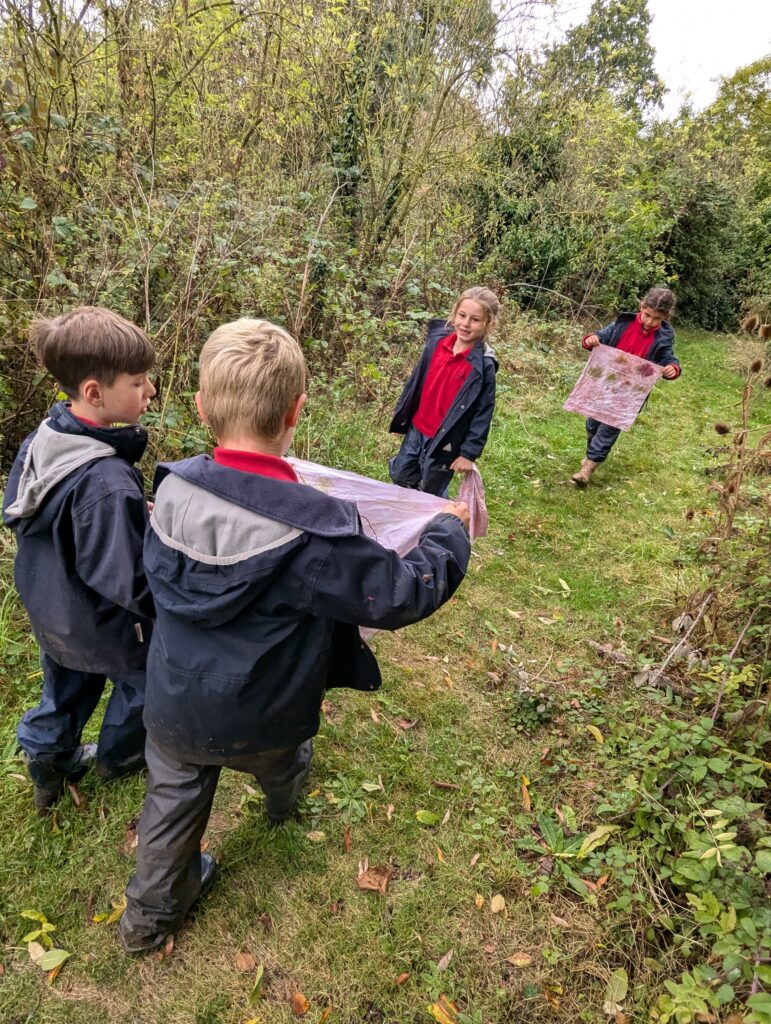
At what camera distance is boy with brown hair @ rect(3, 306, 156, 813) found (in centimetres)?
169

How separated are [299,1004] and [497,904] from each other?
0.82 m

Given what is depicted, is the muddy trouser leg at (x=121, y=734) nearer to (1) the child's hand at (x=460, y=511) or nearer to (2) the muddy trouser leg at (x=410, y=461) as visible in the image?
(1) the child's hand at (x=460, y=511)

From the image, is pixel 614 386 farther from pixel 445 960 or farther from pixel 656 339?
pixel 445 960

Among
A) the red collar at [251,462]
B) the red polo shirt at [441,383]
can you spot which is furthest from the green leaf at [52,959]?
the red polo shirt at [441,383]

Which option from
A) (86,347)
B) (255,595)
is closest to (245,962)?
(255,595)

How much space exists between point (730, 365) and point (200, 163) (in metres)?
11.0

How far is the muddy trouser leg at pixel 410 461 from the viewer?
3.98 meters

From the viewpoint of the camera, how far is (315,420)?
201 inches

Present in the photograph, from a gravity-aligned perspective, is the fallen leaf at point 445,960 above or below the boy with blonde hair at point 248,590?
below

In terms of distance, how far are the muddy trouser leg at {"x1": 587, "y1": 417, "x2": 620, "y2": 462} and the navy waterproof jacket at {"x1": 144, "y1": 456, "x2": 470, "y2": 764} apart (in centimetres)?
457

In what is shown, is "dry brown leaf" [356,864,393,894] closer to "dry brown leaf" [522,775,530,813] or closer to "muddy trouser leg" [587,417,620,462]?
"dry brown leaf" [522,775,530,813]

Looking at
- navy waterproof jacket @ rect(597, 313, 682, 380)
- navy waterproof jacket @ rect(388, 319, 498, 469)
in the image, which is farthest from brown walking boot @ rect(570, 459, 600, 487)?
navy waterproof jacket @ rect(388, 319, 498, 469)

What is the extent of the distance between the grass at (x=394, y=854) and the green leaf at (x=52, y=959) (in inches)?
1.5

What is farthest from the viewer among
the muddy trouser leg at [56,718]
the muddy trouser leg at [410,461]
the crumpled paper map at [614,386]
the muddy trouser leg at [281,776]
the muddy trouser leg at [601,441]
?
the muddy trouser leg at [601,441]
